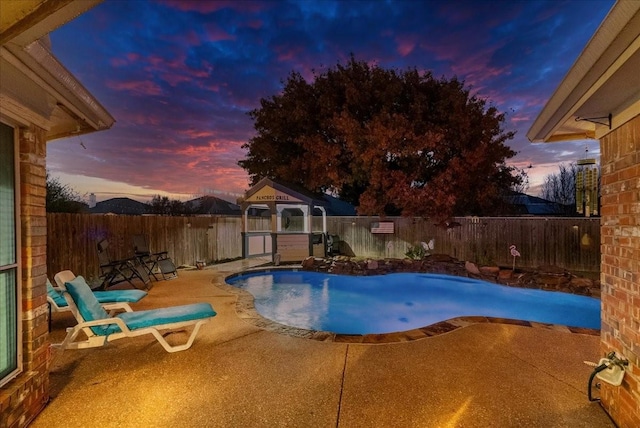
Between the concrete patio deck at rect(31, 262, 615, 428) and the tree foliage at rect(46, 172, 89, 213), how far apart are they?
32.9 feet

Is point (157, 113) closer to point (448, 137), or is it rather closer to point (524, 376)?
point (448, 137)

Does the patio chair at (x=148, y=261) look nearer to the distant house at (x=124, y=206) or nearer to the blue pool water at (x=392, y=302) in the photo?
the blue pool water at (x=392, y=302)

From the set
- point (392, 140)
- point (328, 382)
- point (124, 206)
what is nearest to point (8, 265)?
point (328, 382)

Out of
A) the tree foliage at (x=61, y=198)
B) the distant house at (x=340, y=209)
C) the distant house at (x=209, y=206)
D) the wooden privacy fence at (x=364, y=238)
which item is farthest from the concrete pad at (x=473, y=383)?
the distant house at (x=209, y=206)

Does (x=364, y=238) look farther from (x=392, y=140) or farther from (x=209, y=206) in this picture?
(x=209, y=206)

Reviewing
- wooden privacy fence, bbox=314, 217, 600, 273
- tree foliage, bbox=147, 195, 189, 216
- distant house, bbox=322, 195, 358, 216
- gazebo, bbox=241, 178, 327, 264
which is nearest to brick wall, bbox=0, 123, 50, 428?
gazebo, bbox=241, 178, 327, 264

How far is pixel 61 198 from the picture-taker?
12.9 meters

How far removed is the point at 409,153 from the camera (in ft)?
43.2

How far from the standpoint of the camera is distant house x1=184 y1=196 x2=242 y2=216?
32503 mm

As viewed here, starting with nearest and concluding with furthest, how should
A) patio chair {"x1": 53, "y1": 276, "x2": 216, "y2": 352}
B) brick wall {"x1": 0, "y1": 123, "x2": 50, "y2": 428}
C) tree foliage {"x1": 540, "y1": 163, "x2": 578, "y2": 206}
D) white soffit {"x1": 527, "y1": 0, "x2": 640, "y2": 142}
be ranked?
white soffit {"x1": 527, "y1": 0, "x2": 640, "y2": 142} → brick wall {"x1": 0, "y1": 123, "x2": 50, "y2": 428} → patio chair {"x1": 53, "y1": 276, "x2": 216, "y2": 352} → tree foliage {"x1": 540, "y1": 163, "x2": 578, "y2": 206}

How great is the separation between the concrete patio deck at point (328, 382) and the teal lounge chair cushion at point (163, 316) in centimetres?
39

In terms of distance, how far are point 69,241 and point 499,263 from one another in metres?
13.4

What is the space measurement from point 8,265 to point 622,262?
14.6 feet

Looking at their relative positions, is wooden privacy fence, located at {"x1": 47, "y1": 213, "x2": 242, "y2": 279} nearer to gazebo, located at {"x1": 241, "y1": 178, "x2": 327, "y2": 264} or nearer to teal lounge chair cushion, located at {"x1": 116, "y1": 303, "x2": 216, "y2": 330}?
gazebo, located at {"x1": 241, "y1": 178, "x2": 327, "y2": 264}
